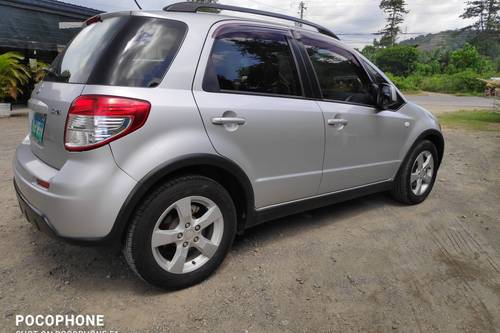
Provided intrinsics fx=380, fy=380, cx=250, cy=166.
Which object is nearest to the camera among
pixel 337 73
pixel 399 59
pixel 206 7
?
pixel 206 7

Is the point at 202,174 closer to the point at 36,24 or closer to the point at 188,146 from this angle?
the point at 188,146

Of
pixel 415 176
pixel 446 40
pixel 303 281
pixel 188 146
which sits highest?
pixel 446 40

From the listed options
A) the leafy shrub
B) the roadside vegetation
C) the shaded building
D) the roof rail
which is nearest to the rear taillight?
the roof rail

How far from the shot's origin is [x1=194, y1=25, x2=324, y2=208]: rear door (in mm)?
2506

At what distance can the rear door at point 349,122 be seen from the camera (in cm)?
321

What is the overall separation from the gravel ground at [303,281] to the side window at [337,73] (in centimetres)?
124

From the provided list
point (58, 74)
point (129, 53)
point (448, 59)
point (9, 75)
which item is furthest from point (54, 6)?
point (448, 59)

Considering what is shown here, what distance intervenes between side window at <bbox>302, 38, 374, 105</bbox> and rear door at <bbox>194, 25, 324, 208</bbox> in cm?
26

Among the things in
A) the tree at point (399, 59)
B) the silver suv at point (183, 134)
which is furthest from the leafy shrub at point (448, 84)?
the silver suv at point (183, 134)

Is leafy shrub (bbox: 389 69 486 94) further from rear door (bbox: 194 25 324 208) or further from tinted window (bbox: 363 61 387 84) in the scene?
rear door (bbox: 194 25 324 208)

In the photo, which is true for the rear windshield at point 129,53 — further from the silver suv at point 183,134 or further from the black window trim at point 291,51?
the black window trim at point 291,51

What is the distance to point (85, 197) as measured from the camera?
2.11 metres

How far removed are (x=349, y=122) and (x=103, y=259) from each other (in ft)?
7.52

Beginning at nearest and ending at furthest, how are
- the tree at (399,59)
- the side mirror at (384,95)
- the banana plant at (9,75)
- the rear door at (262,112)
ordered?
the rear door at (262,112) → the side mirror at (384,95) → the banana plant at (9,75) → the tree at (399,59)
